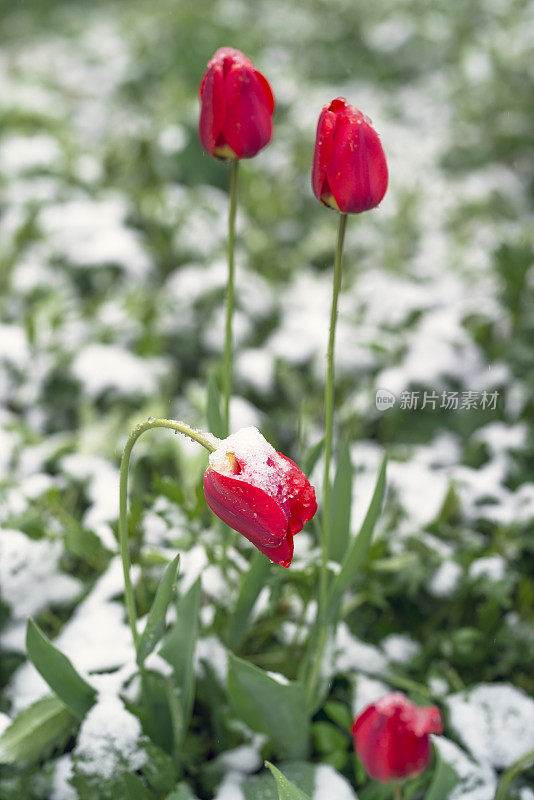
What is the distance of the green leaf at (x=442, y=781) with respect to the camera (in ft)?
3.18

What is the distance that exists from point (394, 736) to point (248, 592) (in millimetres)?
283

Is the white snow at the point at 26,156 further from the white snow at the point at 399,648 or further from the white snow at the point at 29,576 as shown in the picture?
the white snow at the point at 399,648

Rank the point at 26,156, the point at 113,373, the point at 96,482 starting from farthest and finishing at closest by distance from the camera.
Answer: the point at 26,156 < the point at 113,373 < the point at 96,482

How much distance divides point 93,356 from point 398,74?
2.52 m

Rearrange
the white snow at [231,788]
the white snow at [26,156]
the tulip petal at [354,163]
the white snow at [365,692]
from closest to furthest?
the tulip petal at [354,163]
the white snow at [231,788]
the white snow at [365,692]
the white snow at [26,156]

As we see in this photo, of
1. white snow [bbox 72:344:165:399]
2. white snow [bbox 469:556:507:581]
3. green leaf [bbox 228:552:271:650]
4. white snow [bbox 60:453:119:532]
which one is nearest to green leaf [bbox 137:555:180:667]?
green leaf [bbox 228:552:271:650]

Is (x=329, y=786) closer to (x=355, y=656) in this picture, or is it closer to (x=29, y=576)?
(x=355, y=656)

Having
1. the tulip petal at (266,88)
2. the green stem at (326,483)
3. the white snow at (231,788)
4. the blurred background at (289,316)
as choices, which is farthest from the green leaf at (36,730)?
the tulip petal at (266,88)

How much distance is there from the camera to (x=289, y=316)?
2057 millimetres

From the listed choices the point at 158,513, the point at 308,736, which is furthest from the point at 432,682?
the point at 158,513

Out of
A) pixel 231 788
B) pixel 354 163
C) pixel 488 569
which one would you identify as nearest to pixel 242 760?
pixel 231 788

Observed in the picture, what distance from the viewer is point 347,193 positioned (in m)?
0.79

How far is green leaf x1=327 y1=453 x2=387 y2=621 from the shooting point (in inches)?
37.8

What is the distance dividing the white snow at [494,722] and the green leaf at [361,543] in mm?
312
